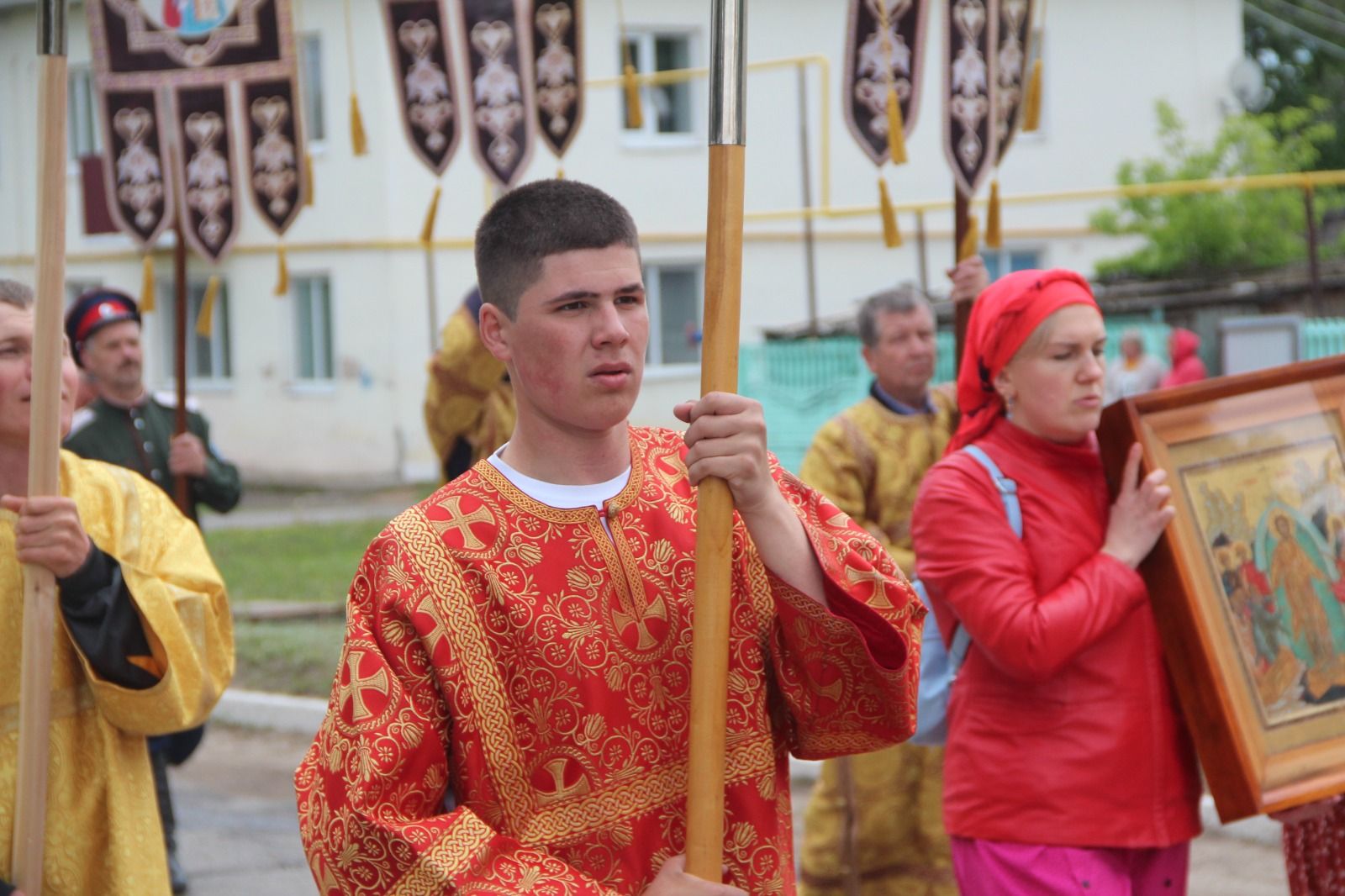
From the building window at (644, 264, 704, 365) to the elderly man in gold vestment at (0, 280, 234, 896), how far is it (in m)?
17.9

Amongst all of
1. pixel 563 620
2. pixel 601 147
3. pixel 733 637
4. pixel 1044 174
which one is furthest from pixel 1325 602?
pixel 1044 174

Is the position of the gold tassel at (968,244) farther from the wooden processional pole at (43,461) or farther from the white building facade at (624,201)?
the white building facade at (624,201)

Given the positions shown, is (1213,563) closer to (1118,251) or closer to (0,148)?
(1118,251)

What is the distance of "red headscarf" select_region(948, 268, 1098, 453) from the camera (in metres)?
3.64

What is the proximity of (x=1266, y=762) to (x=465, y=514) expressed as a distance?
1.80 m

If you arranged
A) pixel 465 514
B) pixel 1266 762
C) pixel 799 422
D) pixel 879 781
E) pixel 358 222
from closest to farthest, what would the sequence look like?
pixel 465 514
pixel 1266 762
pixel 879 781
pixel 799 422
pixel 358 222

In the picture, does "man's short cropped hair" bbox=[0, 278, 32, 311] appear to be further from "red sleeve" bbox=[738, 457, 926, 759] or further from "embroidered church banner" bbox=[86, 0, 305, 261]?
"embroidered church banner" bbox=[86, 0, 305, 261]

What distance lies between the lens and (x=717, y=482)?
225cm

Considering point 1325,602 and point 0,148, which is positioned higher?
Result: point 0,148

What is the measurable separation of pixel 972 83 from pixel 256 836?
424cm

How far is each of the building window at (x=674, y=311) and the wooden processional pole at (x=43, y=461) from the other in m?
18.2

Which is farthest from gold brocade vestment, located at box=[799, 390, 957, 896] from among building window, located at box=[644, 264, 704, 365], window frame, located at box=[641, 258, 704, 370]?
building window, located at box=[644, 264, 704, 365]

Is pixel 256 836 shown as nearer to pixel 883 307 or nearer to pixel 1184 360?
pixel 883 307

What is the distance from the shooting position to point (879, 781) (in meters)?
5.53
